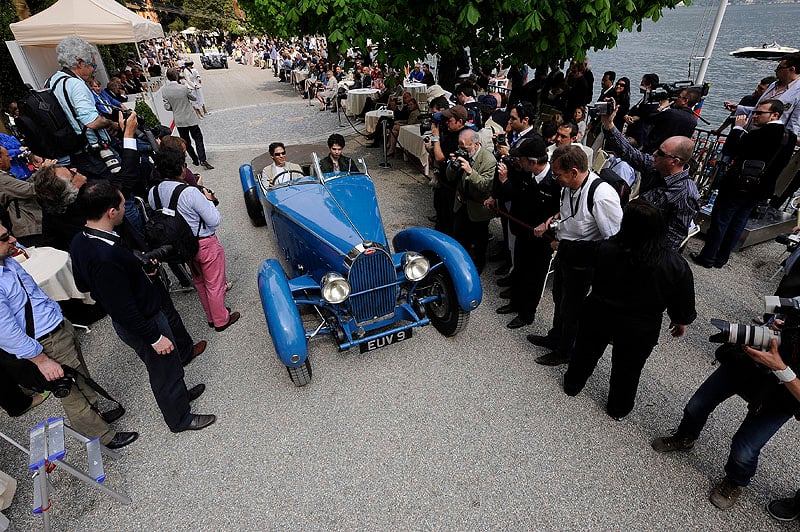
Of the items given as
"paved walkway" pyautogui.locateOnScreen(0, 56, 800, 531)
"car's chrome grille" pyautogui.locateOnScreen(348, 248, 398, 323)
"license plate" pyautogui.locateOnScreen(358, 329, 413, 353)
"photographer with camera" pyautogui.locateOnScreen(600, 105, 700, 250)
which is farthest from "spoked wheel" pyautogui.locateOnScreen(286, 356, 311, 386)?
"photographer with camera" pyautogui.locateOnScreen(600, 105, 700, 250)

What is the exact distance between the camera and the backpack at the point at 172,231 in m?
3.57

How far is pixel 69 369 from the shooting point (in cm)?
274

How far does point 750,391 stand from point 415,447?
7.37ft

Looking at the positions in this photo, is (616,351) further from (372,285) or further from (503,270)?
(503,270)

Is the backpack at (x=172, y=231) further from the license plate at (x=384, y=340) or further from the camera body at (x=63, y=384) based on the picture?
the license plate at (x=384, y=340)

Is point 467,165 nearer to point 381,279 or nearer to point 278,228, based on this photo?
point 381,279

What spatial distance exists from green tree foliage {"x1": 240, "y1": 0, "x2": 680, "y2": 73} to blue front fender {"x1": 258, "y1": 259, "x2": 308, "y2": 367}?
177 inches

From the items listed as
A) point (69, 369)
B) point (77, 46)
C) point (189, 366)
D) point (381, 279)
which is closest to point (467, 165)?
point (381, 279)

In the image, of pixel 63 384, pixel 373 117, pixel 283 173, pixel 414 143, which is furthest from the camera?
pixel 373 117

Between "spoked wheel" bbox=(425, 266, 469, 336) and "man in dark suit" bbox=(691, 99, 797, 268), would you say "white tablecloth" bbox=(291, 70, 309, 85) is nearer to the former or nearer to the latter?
"spoked wheel" bbox=(425, 266, 469, 336)

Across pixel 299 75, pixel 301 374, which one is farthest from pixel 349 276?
pixel 299 75

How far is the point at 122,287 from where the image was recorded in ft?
8.31

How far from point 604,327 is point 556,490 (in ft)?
3.99

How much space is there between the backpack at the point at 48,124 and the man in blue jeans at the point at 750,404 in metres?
6.54
